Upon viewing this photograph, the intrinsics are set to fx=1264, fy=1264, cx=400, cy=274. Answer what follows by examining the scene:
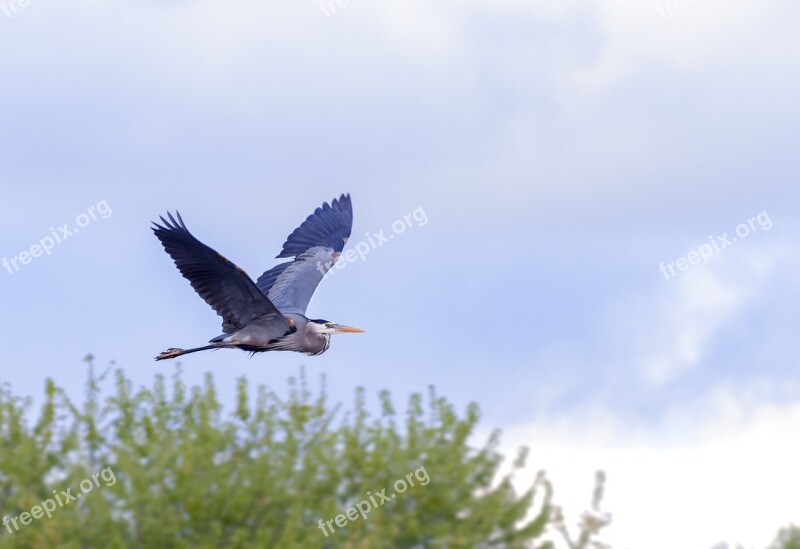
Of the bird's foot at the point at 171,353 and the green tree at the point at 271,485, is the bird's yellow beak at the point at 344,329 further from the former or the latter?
Answer: the green tree at the point at 271,485

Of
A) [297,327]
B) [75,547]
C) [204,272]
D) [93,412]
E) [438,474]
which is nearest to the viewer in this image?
[75,547]

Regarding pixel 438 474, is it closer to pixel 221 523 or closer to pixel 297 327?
pixel 221 523

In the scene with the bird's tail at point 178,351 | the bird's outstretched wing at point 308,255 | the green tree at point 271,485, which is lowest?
the green tree at point 271,485

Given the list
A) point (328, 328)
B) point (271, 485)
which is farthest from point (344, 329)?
point (271, 485)

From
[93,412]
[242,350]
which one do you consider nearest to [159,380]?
[93,412]

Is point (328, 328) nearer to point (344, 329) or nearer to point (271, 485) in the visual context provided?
point (344, 329)

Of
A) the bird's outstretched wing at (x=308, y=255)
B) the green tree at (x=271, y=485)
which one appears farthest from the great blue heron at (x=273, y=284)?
the green tree at (x=271, y=485)

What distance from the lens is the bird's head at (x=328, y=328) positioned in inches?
765

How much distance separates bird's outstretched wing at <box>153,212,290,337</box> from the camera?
16375mm

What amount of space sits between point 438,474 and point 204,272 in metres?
7.44

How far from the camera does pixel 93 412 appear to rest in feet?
37.6

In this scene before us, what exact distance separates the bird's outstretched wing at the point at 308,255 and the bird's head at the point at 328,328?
0.50 m

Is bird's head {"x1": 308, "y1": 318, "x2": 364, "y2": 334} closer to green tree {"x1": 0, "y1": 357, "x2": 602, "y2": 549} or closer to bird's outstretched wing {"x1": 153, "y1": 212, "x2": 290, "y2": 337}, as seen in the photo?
bird's outstretched wing {"x1": 153, "y1": 212, "x2": 290, "y2": 337}

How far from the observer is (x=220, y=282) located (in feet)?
56.7
